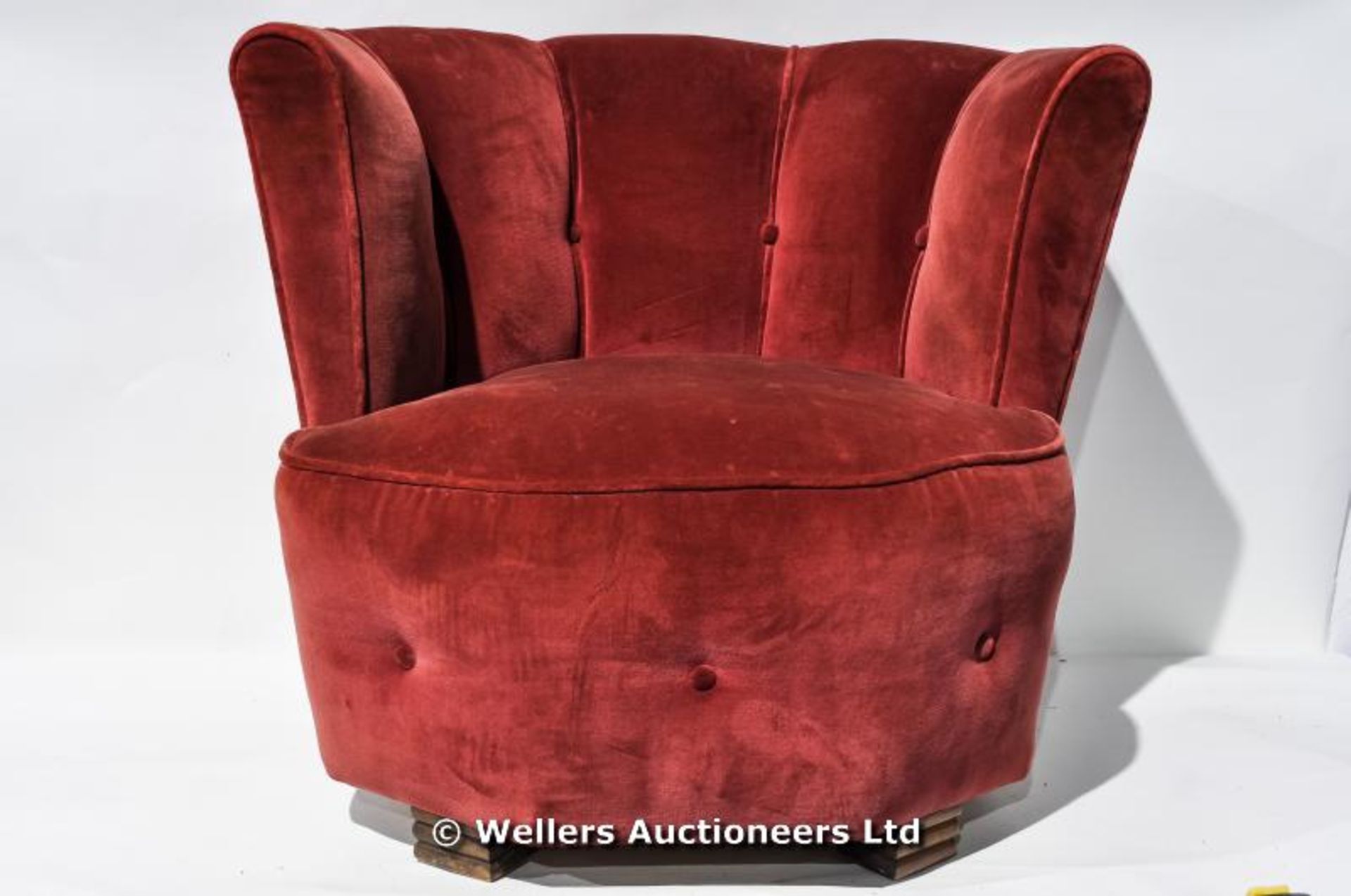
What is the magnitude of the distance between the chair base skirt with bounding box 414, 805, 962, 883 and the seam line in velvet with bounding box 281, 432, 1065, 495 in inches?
12.6

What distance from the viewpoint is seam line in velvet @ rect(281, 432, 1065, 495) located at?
1.08 metres

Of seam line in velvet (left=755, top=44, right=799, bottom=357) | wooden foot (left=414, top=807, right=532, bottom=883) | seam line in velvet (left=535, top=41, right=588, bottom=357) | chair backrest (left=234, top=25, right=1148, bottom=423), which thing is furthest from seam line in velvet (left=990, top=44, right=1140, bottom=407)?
wooden foot (left=414, top=807, right=532, bottom=883)

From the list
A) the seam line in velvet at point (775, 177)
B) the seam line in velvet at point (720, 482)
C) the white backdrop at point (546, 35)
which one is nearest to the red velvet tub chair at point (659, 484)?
the seam line in velvet at point (720, 482)

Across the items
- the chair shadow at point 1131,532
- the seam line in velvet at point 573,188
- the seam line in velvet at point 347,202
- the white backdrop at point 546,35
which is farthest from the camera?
the chair shadow at point 1131,532

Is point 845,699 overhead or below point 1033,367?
below

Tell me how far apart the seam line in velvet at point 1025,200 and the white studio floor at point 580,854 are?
1.47 feet

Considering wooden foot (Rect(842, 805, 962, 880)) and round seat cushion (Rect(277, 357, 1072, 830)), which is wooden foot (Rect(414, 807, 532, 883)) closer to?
round seat cushion (Rect(277, 357, 1072, 830))

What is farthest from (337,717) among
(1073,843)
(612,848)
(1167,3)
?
(1167,3)

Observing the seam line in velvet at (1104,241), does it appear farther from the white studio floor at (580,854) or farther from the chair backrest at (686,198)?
the white studio floor at (580,854)

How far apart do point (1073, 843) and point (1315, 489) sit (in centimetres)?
83

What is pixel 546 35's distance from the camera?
5.93 feet

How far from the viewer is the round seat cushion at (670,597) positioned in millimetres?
1082

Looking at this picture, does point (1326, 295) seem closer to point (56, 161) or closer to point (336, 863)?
point (336, 863)

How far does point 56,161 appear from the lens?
1761 millimetres
